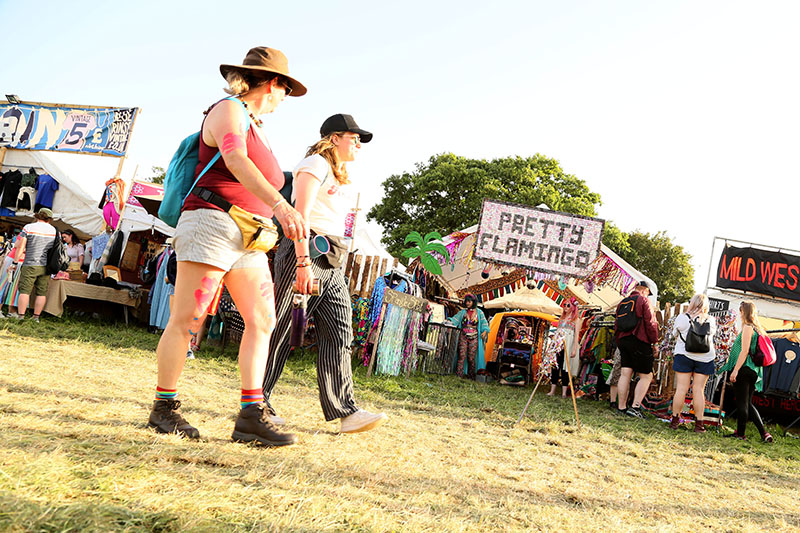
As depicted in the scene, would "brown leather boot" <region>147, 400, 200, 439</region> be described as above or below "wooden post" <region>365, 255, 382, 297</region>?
below

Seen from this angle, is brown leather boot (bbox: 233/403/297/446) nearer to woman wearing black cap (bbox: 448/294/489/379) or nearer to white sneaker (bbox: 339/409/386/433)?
white sneaker (bbox: 339/409/386/433)

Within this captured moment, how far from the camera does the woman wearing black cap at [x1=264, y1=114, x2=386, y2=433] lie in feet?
11.3

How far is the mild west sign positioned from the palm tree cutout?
25.8ft

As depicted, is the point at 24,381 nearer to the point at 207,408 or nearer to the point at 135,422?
the point at 207,408

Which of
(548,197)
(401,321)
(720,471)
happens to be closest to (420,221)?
(548,197)

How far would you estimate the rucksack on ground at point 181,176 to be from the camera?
9.32 ft

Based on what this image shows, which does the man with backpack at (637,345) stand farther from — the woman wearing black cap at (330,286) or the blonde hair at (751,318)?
the woman wearing black cap at (330,286)

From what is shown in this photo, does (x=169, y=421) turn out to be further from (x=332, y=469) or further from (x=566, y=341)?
(x=566, y=341)

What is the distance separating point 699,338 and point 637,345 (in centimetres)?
121

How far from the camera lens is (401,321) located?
337 inches

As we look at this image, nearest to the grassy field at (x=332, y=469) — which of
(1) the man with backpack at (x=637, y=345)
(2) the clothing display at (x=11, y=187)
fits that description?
(1) the man with backpack at (x=637, y=345)

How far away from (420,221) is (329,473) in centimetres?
2926

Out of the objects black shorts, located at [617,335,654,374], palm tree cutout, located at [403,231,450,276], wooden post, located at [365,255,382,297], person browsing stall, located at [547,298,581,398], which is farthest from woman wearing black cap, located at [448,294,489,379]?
black shorts, located at [617,335,654,374]

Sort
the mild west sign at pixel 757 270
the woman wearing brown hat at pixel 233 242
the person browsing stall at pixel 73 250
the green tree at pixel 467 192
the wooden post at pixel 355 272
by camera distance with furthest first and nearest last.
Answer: the green tree at pixel 467 192, the mild west sign at pixel 757 270, the person browsing stall at pixel 73 250, the wooden post at pixel 355 272, the woman wearing brown hat at pixel 233 242
